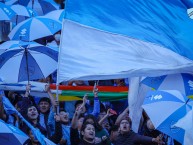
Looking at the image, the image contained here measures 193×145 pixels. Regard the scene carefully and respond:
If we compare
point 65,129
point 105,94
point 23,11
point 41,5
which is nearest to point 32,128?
point 65,129

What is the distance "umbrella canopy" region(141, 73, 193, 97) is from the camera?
343 inches

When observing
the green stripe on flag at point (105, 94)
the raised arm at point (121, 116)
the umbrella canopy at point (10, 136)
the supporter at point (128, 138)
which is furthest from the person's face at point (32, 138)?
the green stripe on flag at point (105, 94)

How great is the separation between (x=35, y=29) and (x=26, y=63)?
299cm

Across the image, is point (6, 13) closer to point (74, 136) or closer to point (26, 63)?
point (26, 63)

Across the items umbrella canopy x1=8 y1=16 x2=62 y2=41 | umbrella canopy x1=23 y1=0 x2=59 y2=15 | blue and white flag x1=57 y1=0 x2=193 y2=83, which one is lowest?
blue and white flag x1=57 y1=0 x2=193 y2=83

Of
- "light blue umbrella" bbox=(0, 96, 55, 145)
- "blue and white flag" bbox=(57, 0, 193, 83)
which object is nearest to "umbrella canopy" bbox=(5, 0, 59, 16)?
"light blue umbrella" bbox=(0, 96, 55, 145)

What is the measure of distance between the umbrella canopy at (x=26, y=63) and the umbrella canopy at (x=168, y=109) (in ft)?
10.0

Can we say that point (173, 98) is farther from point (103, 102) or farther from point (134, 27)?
point (103, 102)

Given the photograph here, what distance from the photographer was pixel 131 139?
10203mm

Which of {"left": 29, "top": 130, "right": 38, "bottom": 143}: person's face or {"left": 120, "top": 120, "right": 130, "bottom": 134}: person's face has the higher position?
{"left": 120, "top": 120, "right": 130, "bottom": 134}: person's face

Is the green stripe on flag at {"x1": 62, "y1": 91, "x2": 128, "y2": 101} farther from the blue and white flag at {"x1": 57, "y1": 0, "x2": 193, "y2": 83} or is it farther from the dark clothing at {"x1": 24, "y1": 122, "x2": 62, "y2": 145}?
the blue and white flag at {"x1": 57, "y1": 0, "x2": 193, "y2": 83}

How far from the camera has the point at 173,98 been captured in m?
9.40

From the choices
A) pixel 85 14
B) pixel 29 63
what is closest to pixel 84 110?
pixel 29 63

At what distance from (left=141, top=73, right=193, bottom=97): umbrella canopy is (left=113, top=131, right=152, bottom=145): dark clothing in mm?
881
